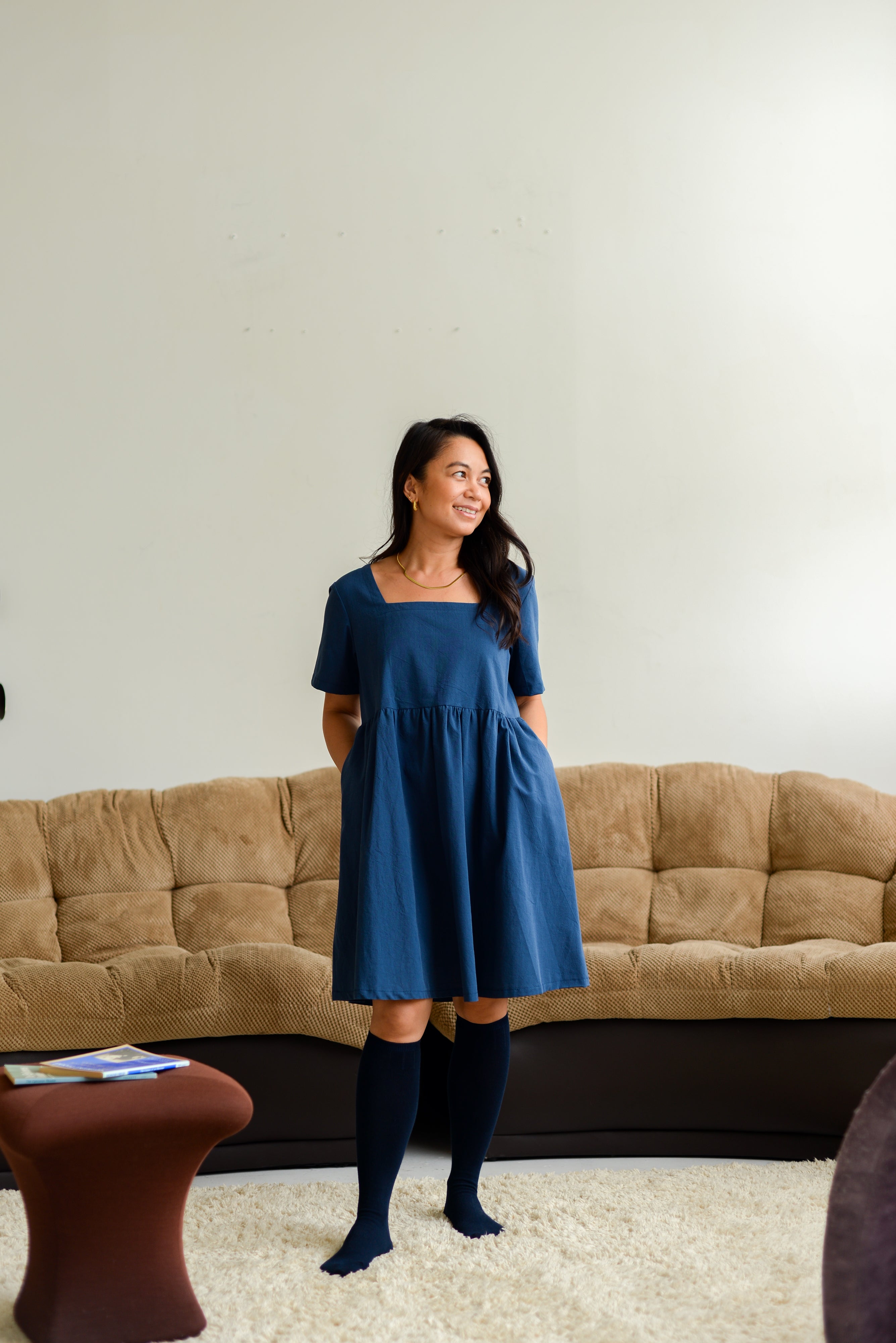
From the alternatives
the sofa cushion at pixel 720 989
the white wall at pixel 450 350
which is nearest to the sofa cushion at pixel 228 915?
the white wall at pixel 450 350

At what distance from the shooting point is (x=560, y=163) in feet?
11.7

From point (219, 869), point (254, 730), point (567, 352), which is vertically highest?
point (567, 352)

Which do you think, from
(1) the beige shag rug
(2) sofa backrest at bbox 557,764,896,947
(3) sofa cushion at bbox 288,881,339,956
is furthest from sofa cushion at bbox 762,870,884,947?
(3) sofa cushion at bbox 288,881,339,956

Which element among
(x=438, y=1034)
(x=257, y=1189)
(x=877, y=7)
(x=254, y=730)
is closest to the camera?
(x=257, y=1189)

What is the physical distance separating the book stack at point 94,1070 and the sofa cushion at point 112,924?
126cm

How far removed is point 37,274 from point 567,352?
1.64 metres

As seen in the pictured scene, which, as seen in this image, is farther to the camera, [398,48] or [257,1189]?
[398,48]

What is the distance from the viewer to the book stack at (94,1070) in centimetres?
152

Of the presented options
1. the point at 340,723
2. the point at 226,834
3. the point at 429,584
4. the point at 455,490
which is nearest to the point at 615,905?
the point at 226,834

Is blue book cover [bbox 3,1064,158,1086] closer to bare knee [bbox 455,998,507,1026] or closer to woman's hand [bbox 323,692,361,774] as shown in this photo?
bare knee [bbox 455,998,507,1026]

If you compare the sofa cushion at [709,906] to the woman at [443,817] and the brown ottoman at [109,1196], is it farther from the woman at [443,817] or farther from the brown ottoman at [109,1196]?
the brown ottoman at [109,1196]

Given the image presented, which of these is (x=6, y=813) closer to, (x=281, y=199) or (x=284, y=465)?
(x=284, y=465)

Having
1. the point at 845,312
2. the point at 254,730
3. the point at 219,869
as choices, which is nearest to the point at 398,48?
the point at 845,312

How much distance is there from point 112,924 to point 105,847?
20cm
